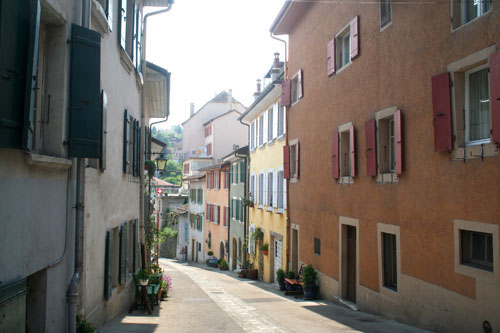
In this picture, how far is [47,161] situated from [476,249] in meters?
6.69

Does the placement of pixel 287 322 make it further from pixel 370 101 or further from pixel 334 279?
pixel 370 101

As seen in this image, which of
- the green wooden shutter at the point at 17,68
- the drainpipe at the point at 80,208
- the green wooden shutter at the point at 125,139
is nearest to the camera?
the green wooden shutter at the point at 17,68

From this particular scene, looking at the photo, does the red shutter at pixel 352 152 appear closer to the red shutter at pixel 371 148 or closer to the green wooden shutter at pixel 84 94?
the red shutter at pixel 371 148

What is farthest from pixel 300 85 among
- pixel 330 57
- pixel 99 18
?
pixel 99 18

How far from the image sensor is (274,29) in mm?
19594

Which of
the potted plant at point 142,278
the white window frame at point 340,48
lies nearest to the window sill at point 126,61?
the potted plant at point 142,278

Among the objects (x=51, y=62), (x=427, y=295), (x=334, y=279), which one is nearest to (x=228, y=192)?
(x=334, y=279)

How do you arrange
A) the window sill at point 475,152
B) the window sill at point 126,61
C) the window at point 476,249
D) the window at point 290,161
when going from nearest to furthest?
the window sill at point 475,152, the window at point 476,249, the window sill at point 126,61, the window at point 290,161

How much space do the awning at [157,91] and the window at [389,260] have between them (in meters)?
8.03

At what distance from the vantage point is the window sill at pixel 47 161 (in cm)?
486

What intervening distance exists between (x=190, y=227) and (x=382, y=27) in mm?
39088

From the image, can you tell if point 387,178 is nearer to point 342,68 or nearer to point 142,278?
point 342,68

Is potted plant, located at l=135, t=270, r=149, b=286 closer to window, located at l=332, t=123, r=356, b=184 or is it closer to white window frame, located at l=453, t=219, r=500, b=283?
window, located at l=332, t=123, r=356, b=184

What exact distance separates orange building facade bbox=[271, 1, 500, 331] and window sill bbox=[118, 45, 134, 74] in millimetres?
5564
